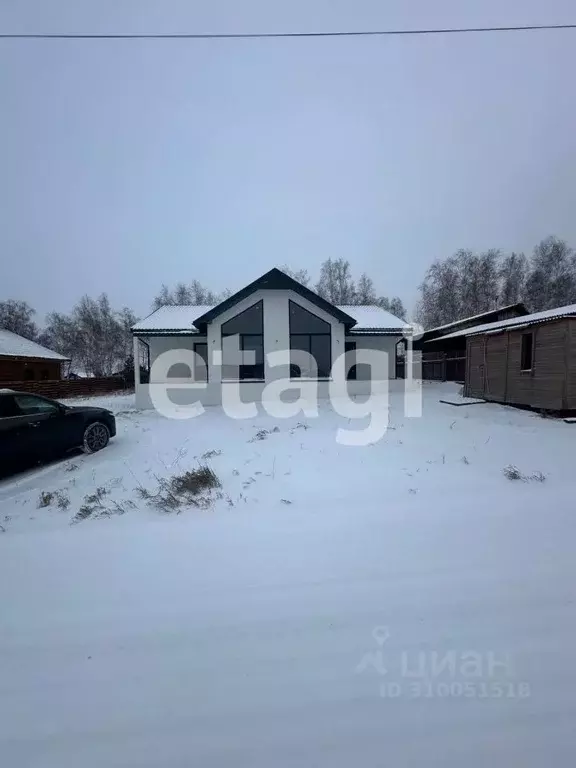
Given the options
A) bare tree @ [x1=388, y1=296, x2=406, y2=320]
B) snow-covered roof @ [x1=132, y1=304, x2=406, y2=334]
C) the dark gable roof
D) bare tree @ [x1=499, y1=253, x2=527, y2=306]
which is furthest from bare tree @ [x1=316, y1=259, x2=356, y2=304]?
the dark gable roof

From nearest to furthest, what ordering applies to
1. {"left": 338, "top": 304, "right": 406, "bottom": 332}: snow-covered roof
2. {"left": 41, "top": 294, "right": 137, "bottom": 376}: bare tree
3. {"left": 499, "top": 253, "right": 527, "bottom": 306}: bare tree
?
{"left": 338, "top": 304, "right": 406, "bottom": 332}: snow-covered roof → {"left": 499, "top": 253, "right": 527, "bottom": 306}: bare tree → {"left": 41, "top": 294, "right": 137, "bottom": 376}: bare tree

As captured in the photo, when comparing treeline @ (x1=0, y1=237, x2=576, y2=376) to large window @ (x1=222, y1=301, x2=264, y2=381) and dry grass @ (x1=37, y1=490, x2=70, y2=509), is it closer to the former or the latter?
large window @ (x1=222, y1=301, x2=264, y2=381)

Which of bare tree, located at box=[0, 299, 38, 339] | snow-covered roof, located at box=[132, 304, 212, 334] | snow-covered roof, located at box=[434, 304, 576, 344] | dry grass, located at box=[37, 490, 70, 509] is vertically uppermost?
bare tree, located at box=[0, 299, 38, 339]

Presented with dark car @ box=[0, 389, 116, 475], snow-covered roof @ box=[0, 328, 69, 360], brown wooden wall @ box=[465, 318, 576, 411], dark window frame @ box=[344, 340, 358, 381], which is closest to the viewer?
dark car @ box=[0, 389, 116, 475]

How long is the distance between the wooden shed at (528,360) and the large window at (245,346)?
817cm

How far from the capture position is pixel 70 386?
21.0 meters

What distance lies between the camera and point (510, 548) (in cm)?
342

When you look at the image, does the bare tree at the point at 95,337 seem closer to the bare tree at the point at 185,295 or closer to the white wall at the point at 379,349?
the bare tree at the point at 185,295

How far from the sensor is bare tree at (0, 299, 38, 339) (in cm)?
4359

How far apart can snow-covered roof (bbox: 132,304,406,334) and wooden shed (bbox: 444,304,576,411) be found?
443 centimetres

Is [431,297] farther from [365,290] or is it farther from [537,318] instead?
[537,318]

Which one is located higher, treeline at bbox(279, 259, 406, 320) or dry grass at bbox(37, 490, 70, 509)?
treeline at bbox(279, 259, 406, 320)

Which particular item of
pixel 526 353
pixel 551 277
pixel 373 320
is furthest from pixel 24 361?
pixel 551 277

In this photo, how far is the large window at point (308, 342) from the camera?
46.0ft
